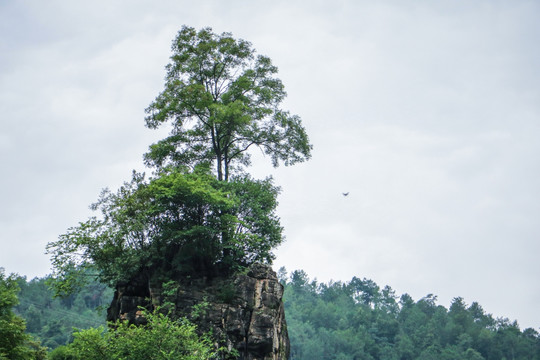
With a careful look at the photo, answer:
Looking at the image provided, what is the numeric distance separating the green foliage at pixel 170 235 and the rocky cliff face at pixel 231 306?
0.73m

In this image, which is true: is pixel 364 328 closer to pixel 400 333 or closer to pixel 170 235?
pixel 400 333

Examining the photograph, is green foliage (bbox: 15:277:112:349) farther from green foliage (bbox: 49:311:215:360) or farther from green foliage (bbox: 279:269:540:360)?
green foliage (bbox: 49:311:215:360)

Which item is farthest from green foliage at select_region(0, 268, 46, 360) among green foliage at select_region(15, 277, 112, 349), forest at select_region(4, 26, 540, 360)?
green foliage at select_region(15, 277, 112, 349)

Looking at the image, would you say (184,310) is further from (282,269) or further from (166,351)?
(282,269)

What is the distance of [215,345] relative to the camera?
19.2 meters

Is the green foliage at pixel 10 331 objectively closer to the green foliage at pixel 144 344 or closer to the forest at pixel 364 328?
the green foliage at pixel 144 344

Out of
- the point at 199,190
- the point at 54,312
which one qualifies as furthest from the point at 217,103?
the point at 54,312

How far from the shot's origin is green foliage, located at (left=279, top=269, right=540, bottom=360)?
100125 mm

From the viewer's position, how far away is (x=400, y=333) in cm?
10725

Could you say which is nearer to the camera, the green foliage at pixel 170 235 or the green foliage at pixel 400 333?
the green foliage at pixel 170 235

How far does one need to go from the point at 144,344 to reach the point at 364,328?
96.6m

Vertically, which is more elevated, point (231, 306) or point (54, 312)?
point (54, 312)

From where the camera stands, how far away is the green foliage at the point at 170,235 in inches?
836

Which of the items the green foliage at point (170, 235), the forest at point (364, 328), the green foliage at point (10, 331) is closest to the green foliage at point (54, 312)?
the forest at point (364, 328)
